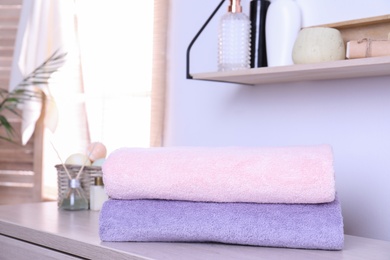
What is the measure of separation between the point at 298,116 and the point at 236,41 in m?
0.20

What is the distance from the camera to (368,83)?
1.03m

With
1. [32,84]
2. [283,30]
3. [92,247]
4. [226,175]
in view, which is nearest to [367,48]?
[283,30]

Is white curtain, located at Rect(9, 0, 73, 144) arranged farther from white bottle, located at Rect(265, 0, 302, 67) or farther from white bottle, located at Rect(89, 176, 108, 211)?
white bottle, located at Rect(265, 0, 302, 67)

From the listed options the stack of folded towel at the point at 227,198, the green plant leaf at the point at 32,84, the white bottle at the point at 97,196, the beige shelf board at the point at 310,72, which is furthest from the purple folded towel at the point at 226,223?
the green plant leaf at the point at 32,84

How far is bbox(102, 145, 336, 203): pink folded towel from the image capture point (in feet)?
2.55

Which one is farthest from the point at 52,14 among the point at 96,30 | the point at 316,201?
the point at 316,201

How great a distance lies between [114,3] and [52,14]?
0.83 feet

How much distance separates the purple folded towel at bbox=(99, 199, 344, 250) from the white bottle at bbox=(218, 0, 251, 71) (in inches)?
15.3

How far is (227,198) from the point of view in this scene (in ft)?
2.65

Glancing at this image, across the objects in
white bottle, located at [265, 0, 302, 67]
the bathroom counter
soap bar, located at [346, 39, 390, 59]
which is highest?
white bottle, located at [265, 0, 302, 67]

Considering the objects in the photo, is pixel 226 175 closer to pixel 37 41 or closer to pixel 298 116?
pixel 298 116

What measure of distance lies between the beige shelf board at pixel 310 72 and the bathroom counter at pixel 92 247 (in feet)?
0.94

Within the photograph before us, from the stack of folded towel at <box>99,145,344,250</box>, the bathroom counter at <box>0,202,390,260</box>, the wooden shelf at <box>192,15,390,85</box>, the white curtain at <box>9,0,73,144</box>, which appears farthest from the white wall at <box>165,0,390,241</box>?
the white curtain at <box>9,0,73,144</box>

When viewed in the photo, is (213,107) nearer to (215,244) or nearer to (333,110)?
(333,110)
